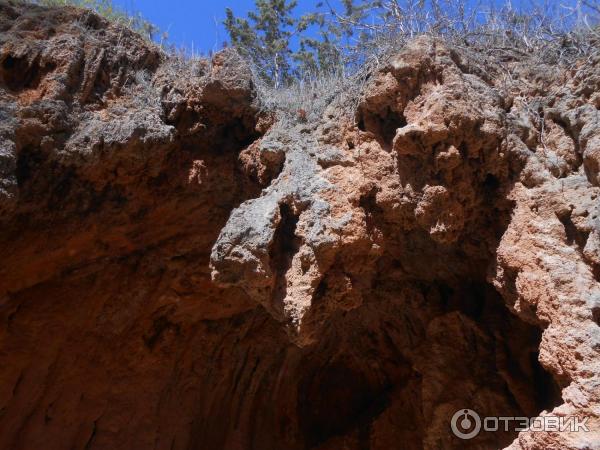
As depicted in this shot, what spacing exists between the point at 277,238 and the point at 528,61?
7.65ft

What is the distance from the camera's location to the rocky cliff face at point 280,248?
3611mm

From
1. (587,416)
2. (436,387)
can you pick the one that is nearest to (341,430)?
(436,387)

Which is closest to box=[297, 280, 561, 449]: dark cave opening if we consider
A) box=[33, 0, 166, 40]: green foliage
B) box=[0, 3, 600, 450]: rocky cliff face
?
box=[0, 3, 600, 450]: rocky cliff face

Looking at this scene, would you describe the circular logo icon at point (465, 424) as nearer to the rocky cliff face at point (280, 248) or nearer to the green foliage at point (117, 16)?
the rocky cliff face at point (280, 248)

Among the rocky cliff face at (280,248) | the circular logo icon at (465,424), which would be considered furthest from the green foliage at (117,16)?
the circular logo icon at (465,424)

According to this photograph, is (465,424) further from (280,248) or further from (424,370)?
(280,248)

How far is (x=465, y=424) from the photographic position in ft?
14.6

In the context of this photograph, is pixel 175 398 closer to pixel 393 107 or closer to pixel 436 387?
pixel 436 387

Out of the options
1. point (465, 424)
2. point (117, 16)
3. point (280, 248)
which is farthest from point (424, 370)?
point (117, 16)

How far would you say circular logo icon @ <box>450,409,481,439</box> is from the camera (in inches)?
173

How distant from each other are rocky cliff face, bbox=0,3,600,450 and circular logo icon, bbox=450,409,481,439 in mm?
65

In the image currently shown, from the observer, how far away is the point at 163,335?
531 cm

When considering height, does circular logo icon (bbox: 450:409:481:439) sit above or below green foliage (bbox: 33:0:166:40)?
below

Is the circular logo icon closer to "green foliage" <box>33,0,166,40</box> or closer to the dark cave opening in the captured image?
the dark cave opening
